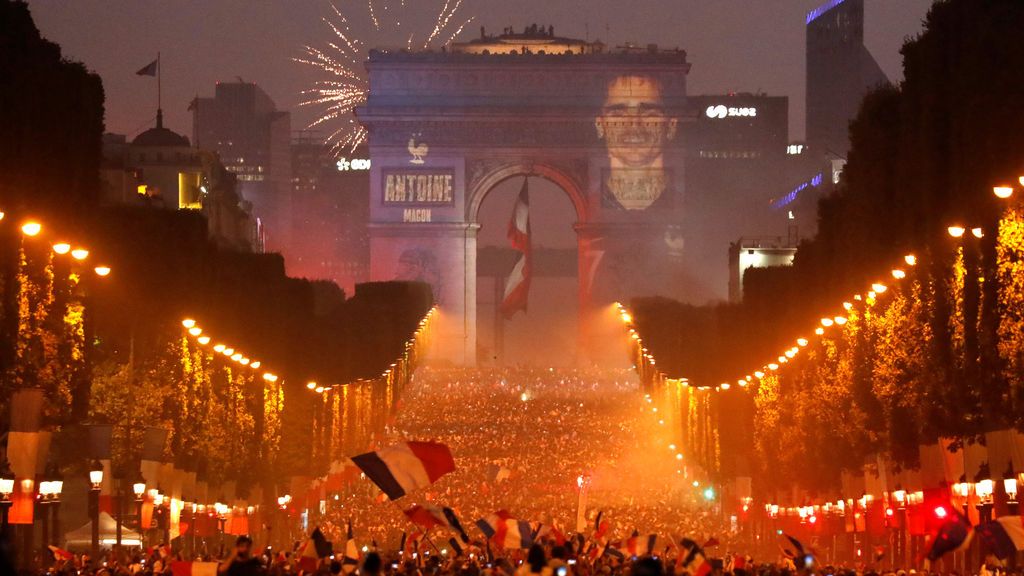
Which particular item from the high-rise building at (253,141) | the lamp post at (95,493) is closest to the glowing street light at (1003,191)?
the lamp post at (95,493)

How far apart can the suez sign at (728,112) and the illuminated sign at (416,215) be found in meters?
55.1

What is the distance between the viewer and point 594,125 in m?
115

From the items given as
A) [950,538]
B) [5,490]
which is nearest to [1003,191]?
[950,538]

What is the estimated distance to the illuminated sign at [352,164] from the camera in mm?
155125

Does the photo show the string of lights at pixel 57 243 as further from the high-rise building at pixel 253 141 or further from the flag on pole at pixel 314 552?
the high-rise building at pixel 253 141

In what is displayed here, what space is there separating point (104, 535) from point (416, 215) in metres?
73.4

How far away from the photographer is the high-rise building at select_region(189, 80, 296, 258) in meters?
152

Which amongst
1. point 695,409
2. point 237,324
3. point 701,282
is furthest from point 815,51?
point 237,324

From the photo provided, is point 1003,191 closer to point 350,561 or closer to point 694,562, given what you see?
point 694,562

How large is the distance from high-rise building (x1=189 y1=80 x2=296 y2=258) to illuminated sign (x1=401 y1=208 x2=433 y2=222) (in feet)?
118

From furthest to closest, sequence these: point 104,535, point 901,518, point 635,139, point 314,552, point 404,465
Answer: point 635,139
point 104,535
point 901,518
point 404,465
point 314,552

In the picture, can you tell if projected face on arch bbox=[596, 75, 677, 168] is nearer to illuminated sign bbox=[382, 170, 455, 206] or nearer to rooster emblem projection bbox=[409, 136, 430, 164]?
illuminated sign bbox=[382, 170, 455, 206]

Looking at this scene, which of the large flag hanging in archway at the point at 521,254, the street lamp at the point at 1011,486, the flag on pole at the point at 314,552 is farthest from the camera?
the large flag hanging in archway at the point at 521,254

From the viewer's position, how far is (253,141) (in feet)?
522
